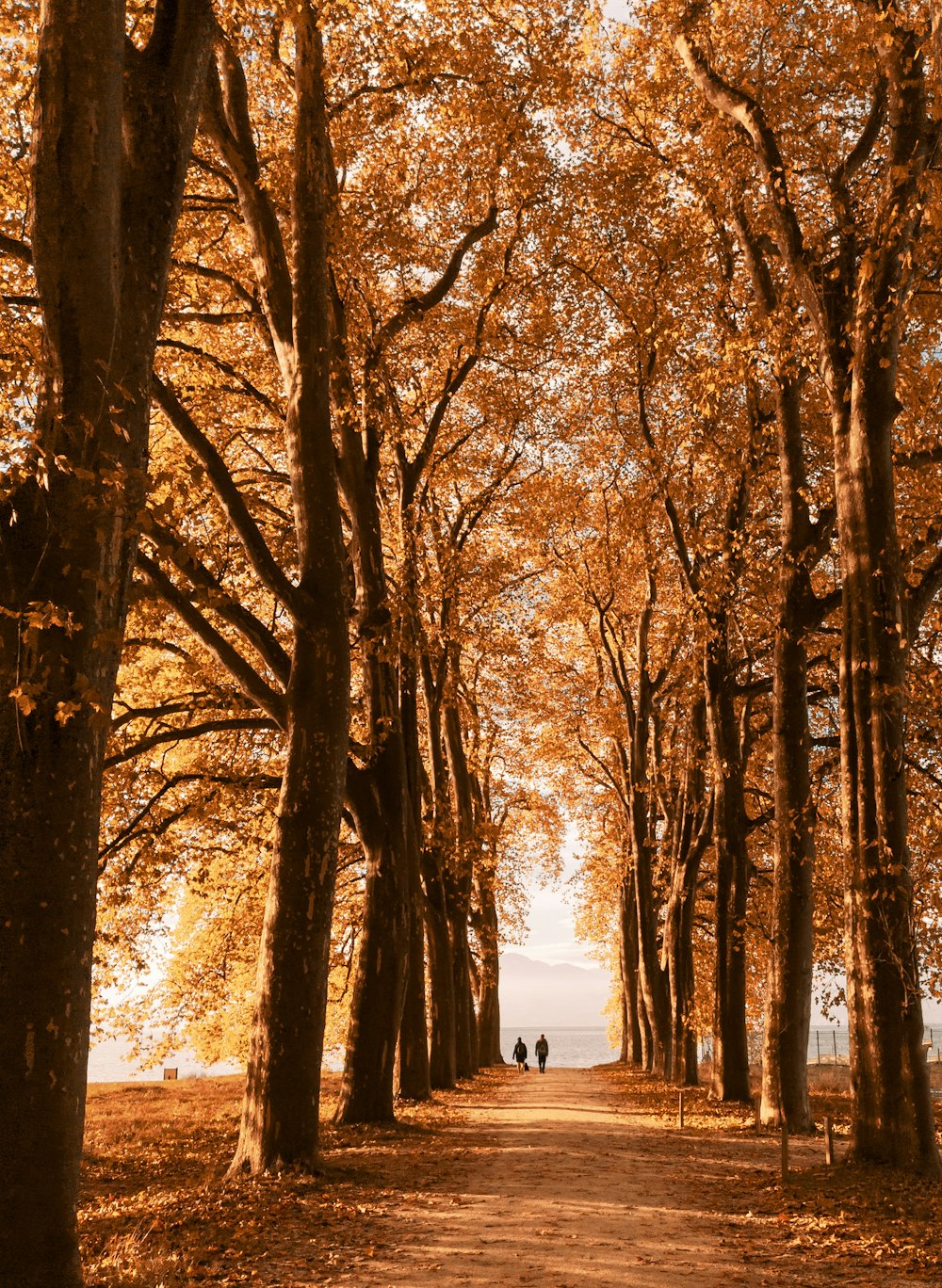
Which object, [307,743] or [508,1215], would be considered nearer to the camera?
[508,1215]

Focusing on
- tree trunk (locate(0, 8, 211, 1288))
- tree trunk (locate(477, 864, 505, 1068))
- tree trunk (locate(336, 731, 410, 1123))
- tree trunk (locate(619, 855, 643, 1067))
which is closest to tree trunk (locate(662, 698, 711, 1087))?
tree trunk (locate(477, 864, 505, 1068))

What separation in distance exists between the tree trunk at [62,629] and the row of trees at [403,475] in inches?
0.8

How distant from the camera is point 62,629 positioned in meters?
5.45

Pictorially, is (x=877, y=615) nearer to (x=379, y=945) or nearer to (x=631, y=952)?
(x=379, y=945)

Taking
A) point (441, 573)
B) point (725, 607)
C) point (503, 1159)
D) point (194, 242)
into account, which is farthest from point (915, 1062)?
point (194, 242)

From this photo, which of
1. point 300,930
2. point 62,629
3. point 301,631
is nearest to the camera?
point 62,629

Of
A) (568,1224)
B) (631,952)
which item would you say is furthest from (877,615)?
(631,952)

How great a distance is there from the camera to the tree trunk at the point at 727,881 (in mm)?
17750

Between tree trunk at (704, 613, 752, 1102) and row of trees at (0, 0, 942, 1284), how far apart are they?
82mm

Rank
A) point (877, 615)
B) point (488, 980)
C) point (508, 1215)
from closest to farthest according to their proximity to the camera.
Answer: point (508, 1215) < point (877, 615) < point (488, 980)

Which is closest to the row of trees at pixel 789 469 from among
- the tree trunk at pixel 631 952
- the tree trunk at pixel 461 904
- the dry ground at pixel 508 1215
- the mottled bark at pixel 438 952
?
the dry ground at pixel 508 1215

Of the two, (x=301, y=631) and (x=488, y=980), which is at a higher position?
(x=301, y=631)

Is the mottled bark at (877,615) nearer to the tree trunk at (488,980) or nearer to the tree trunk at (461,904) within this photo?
the tree trunk at (461,904)

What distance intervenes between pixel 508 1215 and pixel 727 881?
10.4 metres
